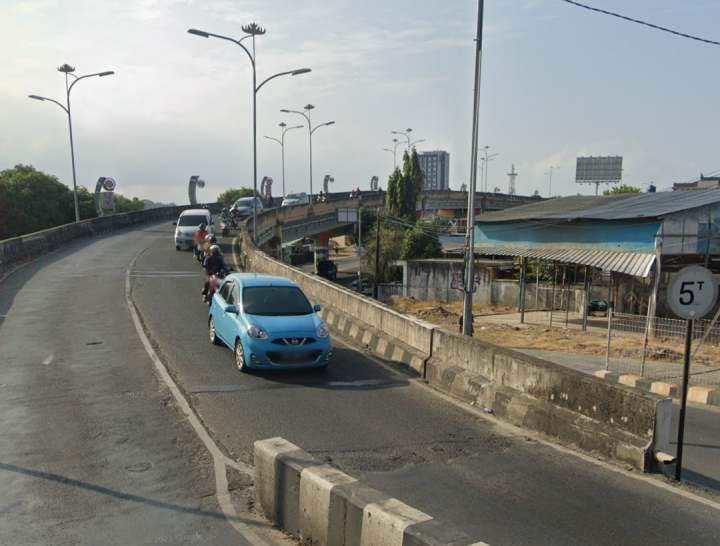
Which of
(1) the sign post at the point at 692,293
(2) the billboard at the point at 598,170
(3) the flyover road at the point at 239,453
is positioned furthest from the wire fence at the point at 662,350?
(2) the billboard at the point at 598,170

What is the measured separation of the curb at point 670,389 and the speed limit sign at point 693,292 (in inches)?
170

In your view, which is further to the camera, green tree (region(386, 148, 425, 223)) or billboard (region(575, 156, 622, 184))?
billboard (region(575, 156, 622, 184))

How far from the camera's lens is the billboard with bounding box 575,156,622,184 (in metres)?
89.1

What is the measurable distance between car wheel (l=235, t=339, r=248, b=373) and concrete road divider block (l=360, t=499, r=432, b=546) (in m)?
6.64

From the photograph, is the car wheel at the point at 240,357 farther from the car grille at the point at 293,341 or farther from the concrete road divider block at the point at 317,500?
the concrete road divider block at the point at 317,500

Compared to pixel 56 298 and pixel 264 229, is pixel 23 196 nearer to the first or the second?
pixel 264 229

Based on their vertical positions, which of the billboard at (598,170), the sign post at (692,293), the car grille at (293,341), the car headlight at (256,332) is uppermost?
the billboard at (598,170)

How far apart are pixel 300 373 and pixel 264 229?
97.9ft

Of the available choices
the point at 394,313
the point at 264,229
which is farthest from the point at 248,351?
the point at 264,229

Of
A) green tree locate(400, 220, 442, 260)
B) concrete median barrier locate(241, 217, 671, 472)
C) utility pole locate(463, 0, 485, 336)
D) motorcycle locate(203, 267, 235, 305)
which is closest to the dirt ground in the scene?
utility pole locate(463, 0, 485, 336)

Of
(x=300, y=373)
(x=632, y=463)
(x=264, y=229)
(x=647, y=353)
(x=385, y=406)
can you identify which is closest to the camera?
(x=632, y=463)

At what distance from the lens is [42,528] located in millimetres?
5539

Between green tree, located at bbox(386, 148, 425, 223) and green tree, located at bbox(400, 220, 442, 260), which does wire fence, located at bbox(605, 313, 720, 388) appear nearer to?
green tree, located at bbox(400, 220, 442, 260)

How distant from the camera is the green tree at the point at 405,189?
65062 mm
